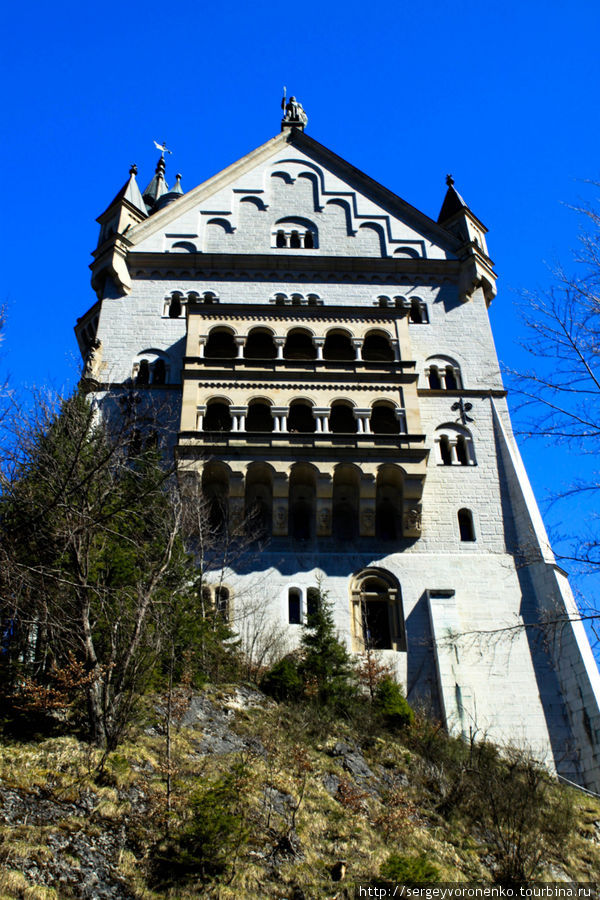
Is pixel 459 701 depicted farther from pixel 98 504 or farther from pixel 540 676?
pixel 98 504

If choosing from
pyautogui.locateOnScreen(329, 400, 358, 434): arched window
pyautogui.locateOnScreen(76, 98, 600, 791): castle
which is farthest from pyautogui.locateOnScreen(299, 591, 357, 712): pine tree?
pyautogui.locateOnScreen(329, 400, 358, 434): arched window

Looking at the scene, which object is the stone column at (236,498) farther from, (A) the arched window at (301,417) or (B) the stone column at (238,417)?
(A) the arched window at (301,417)

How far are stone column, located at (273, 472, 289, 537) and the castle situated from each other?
0.18 ft

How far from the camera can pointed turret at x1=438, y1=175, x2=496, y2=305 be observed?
31266 millimetres

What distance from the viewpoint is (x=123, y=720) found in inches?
537

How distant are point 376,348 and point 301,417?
14.4 feet

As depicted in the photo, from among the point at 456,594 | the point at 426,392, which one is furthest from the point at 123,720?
the point at 426,392

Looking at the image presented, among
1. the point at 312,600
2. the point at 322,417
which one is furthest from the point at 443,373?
the point at 312,600

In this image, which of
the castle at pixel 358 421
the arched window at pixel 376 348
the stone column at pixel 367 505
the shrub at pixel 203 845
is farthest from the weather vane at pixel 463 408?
the shrub at pixel 203 845

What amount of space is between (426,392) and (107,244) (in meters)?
13.1

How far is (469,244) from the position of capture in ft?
105

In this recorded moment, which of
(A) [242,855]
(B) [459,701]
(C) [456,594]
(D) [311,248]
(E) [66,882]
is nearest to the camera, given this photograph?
(E) [66,882]

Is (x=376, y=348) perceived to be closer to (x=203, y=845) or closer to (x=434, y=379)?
(x=434, y=379)

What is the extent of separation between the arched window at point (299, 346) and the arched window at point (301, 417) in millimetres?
2503
